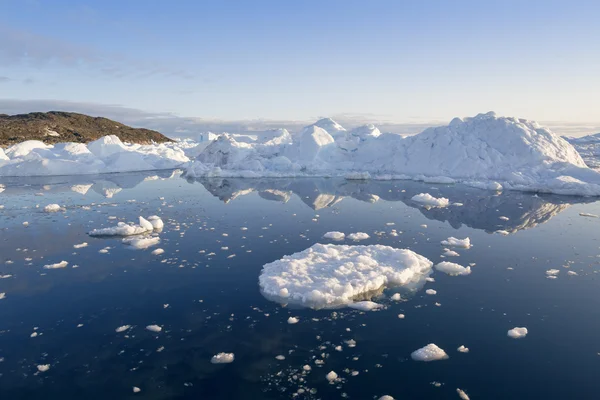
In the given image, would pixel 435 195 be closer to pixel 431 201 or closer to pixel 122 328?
pixel 431 201

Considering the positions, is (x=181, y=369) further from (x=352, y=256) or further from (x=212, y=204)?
(x=212, y=204)

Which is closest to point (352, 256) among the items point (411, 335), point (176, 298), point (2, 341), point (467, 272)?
point (467, 272)

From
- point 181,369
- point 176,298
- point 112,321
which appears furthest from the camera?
point 176,298

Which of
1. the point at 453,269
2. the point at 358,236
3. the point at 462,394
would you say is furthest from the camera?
the point at 358,236

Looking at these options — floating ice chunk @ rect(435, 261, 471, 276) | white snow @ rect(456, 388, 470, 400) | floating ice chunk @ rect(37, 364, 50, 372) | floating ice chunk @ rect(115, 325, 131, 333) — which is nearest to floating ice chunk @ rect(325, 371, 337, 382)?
white snow @ rect(456, 388, 470, 400)

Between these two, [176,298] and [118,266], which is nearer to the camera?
[176,298]

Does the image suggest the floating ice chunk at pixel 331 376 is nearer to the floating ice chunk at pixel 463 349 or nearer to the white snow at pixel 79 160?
Answer: the floating ice chunk at pixel 463 349

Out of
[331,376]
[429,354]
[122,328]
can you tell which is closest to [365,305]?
[429,354]
